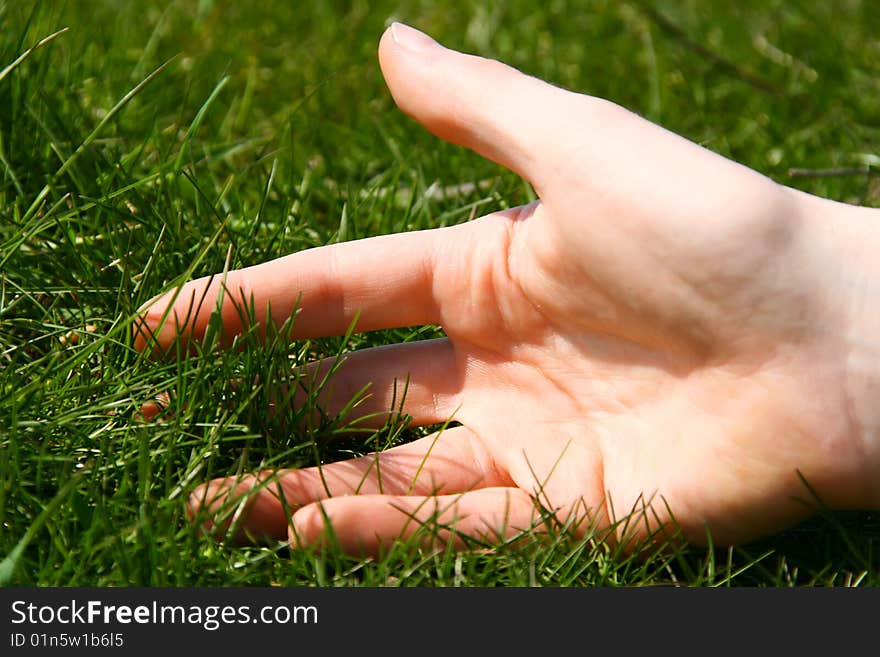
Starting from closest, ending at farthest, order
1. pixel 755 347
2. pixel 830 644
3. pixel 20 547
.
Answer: pixel 20 547
pixel 830 644
pixel 755 347

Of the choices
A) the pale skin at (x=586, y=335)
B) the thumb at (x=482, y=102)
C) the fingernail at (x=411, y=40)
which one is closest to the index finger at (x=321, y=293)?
the pale skin at (x=586, y=335)

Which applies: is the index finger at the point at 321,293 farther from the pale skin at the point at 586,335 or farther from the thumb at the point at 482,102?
the thumb at the point at 482,102

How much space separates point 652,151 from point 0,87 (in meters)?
1.52

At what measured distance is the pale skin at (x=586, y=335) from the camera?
5.76ft

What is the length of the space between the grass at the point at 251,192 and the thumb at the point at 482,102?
41cm

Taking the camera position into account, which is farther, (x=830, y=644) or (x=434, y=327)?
(x=434, y=327)

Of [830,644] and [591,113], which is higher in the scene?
[591,113]

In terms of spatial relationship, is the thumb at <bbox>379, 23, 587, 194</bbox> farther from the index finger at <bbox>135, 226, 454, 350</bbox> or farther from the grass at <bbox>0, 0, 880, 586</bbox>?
the grass at <bbox>0, 0, 880, 586</bbox>

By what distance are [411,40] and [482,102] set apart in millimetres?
209

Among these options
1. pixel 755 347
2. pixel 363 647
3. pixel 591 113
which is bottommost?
pixel 363 647

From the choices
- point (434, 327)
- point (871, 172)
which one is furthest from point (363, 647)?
point (871, 172)

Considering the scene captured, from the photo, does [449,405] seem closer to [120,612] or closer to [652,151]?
[652,151]

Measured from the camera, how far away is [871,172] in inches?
106

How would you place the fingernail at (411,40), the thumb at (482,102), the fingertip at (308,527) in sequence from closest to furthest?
the fingertip at (308,527) < the thumb at (482,102) < the fingernail at (411,40)
